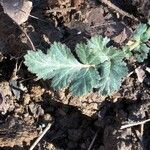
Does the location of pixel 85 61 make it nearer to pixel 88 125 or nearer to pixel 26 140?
pixel 88 125

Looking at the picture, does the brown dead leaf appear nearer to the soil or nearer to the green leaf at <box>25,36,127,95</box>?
the soil

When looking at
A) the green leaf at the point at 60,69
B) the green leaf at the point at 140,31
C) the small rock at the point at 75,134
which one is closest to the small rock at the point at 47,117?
the small rock at the point at 75,134

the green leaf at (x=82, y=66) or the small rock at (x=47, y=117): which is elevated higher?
the green leaf at (x=82, y=66)

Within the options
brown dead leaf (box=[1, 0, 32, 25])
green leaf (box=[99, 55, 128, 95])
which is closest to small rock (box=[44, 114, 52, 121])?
green leaf (box=[99, 55, 128, 95])

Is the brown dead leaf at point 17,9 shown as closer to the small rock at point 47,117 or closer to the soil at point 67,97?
the soil at point 67,97

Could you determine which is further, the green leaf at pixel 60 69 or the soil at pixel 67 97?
the soil at pixel 67 97

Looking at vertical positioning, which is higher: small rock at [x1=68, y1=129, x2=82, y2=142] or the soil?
the soil
